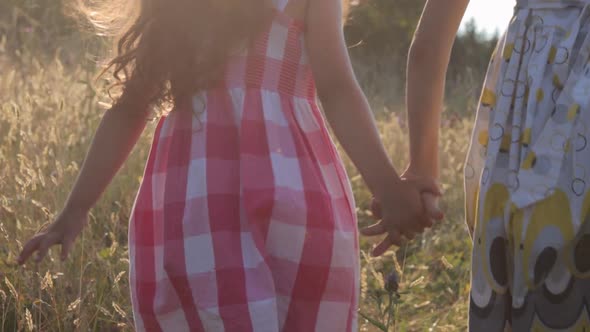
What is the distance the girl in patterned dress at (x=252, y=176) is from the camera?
1990 millimetres

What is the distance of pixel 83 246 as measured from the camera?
3.20m

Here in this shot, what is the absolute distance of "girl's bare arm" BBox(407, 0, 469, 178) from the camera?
1.99 metres

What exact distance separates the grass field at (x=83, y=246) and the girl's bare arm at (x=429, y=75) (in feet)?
1.91

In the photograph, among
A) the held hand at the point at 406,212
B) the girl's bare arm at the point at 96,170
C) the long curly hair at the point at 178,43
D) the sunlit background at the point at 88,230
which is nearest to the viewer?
the held hand at the point at 406,212

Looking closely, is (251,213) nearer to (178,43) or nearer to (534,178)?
(178,43)

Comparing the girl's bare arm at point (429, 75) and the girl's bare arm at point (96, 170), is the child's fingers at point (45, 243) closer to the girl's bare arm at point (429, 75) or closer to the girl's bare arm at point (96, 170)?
the girl's bare arm at point (96, 170)

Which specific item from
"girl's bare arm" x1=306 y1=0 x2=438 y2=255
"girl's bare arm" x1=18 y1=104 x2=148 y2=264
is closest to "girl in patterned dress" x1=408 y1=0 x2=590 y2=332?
"girl's bare arm" x1=306 y1=0 x2=438 y2=255

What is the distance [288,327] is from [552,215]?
59cm

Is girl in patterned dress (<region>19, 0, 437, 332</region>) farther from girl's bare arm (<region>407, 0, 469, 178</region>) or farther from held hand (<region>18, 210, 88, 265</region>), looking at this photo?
held hand (<region>18, 210, 88, 265</region>)

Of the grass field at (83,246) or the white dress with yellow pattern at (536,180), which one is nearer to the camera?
the white dress with yellow pattern at (536,180)

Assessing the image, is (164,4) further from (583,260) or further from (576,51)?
(583,260)

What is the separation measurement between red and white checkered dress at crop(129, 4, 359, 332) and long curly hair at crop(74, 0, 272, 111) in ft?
0.11

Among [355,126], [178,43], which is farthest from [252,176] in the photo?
[178,43]

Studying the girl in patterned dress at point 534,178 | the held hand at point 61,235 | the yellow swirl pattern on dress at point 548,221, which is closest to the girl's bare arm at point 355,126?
the girl in patterned dress at point 534,178
